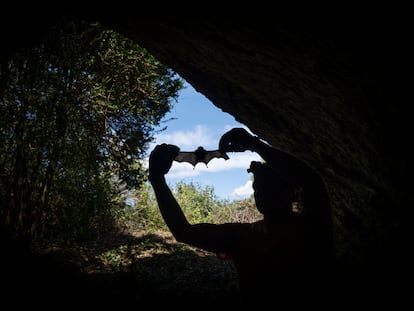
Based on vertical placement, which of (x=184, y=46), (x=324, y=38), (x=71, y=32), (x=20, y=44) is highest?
(x=71, y=32)

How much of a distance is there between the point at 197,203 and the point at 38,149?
44.0ft

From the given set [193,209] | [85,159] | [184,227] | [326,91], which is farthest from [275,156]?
[193,209]

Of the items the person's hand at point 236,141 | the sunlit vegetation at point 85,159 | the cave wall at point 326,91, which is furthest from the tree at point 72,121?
the person's hand at point 236,141

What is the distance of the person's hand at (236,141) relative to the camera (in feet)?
8.39

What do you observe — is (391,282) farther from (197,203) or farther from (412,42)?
(197,203)

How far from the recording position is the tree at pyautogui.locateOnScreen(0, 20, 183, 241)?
5586 millimetres

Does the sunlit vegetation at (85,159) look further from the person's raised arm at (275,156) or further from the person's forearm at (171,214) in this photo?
the person's raised arm at (275,156)

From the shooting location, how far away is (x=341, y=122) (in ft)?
9.20

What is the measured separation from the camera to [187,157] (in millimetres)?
3207

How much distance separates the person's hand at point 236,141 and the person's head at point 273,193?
0.96ft

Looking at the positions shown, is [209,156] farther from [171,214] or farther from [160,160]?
[171,214]

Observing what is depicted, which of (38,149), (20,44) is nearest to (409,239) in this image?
(20,44)

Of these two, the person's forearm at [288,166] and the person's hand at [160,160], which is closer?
the person's forearm at [288,166]

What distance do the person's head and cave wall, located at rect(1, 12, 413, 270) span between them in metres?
0.91
